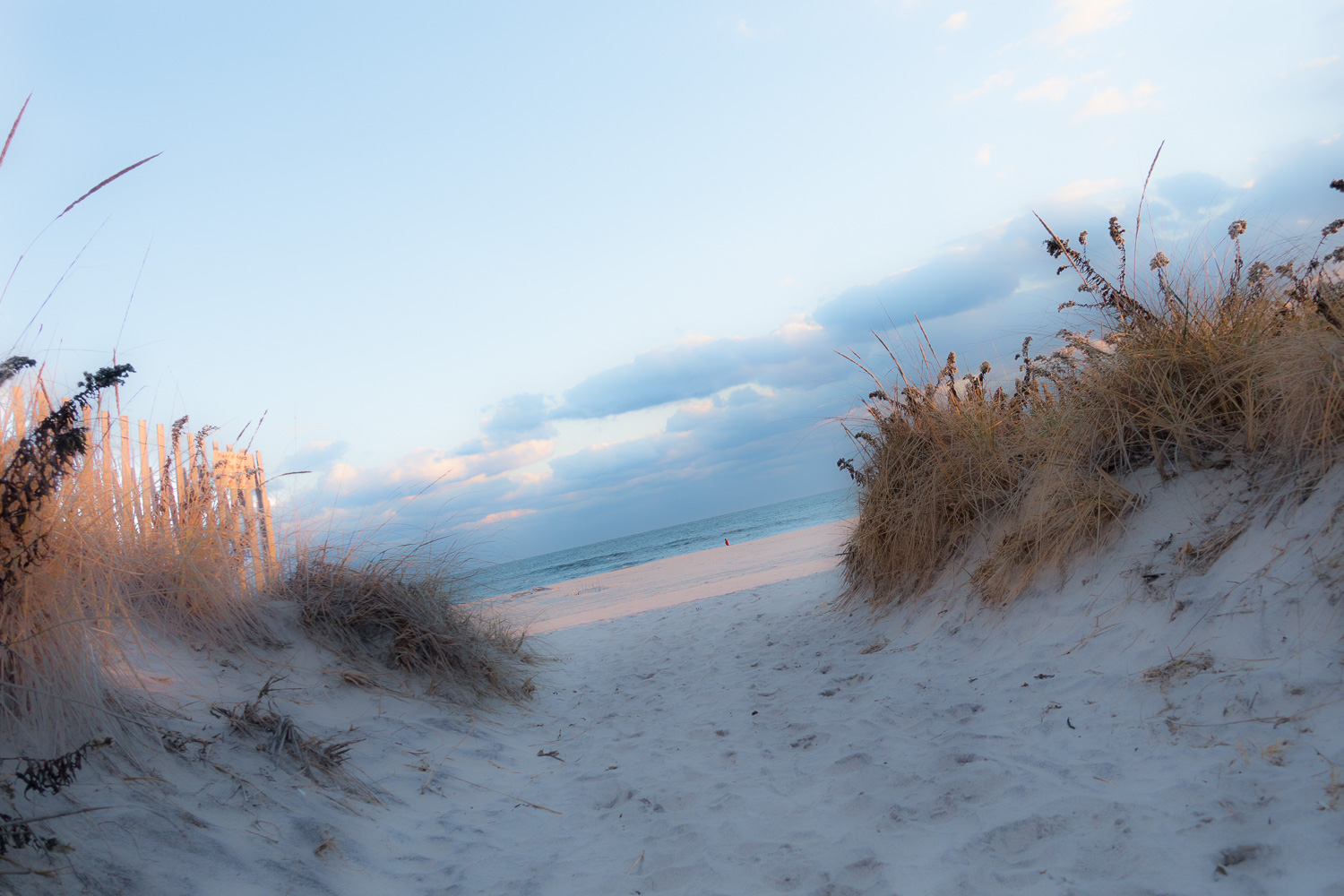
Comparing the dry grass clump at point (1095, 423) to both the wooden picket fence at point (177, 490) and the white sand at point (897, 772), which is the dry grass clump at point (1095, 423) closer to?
the white sand at point (897, 772)

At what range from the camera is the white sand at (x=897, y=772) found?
184cm

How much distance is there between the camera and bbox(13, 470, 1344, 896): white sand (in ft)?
6.03

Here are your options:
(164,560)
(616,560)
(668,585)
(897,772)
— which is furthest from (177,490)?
(616,560)

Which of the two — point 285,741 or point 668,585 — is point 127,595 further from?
point 668,585

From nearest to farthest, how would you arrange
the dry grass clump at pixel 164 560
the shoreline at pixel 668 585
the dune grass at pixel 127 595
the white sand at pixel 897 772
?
1. the white sand at pixel 897 772
2. the dune grass at pixel 127 595
3. the dry grass clump at pixel 164 560
4. the shoreline at pixel 668 585

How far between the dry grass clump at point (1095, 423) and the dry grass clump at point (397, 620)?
2885 mm

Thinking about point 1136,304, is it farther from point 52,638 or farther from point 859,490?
point 52,638

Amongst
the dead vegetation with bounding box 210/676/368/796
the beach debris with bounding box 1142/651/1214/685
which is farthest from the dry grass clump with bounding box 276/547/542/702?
the beach debris with bounding box 1142/651/1214/685

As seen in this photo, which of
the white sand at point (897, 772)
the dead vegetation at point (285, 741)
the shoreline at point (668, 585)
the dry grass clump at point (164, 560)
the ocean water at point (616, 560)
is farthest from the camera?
the shoreline at point (668, 585)

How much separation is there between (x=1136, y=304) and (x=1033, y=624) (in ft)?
6.35

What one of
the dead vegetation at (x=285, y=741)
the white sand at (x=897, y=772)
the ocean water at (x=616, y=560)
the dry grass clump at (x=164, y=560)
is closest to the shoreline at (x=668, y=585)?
the ocean water at (x=616, y=560)

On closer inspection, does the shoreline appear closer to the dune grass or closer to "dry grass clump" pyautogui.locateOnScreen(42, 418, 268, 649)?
the dune grass

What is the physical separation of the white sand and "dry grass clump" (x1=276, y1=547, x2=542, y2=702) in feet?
0.90

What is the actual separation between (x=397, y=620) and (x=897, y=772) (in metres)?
3.00
